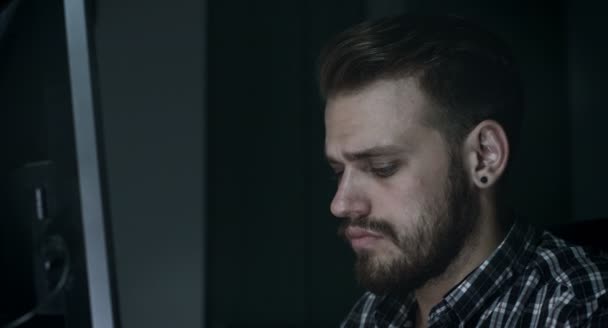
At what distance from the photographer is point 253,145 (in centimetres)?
150

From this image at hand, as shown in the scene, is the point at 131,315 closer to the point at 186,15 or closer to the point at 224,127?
the point at 224,127

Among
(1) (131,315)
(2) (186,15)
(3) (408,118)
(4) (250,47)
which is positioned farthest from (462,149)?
(1) (131,315)

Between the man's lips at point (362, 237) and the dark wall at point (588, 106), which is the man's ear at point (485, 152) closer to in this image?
the man's lips at point (362, 237)

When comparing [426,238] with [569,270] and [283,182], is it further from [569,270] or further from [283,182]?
[283,182]

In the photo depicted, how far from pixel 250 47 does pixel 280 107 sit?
17 centimetres

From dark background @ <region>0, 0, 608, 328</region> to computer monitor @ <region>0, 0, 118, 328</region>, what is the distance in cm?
74

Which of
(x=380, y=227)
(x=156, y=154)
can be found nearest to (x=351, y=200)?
(x=380, y=227)

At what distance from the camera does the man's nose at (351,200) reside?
1023 mm

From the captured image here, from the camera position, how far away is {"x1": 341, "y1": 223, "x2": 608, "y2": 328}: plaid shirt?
854mm

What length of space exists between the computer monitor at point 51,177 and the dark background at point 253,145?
29.2 inches

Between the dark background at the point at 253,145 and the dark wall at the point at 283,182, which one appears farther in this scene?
the dark wall at the point at 283,182

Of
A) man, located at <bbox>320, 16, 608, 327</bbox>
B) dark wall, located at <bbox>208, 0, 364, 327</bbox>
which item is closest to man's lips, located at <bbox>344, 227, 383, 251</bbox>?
man, located at <bbox>320, 16, 608, 327</bbox>

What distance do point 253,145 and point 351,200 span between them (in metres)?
0.52

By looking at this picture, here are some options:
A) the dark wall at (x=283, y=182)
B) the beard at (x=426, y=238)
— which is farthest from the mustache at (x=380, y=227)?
the dark wall at (x=283, y=182)
